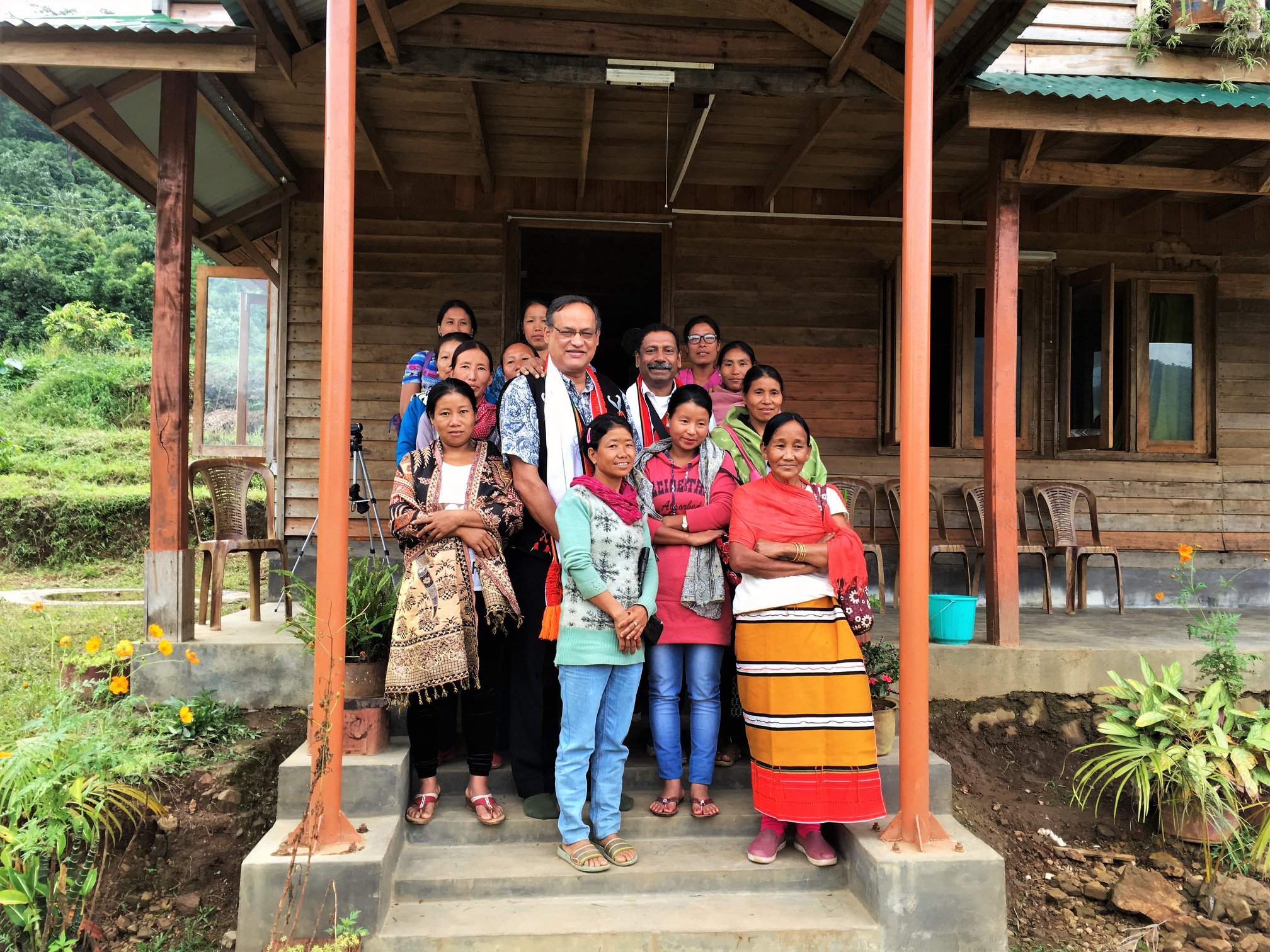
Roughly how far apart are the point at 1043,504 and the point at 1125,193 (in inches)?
97.4

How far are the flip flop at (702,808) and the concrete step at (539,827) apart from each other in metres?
0.02

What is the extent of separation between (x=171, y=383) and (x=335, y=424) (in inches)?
66.0

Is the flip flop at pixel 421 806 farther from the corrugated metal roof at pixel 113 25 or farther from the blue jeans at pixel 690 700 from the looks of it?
the corrugated metal roof at pixel 113 25

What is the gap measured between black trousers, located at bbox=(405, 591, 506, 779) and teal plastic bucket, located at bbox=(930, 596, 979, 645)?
8.48ft

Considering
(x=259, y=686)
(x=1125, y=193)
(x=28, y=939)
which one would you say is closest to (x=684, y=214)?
(x=1125, y=193)

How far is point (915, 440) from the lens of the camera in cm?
318

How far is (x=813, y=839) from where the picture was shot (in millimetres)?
3170

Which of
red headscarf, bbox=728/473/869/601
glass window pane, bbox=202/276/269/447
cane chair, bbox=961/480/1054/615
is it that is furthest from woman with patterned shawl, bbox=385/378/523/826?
glass window pane, bbox=202/276/269/447

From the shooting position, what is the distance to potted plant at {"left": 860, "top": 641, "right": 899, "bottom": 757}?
11.6 ft

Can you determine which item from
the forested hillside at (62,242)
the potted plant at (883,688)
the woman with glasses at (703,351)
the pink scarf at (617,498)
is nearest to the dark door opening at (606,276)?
the woman with glasses at (703,351)

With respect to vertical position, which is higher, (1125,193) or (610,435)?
(1125,193)

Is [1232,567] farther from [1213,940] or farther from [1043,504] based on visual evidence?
[1213,940]

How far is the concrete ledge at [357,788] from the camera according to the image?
10.2 ft

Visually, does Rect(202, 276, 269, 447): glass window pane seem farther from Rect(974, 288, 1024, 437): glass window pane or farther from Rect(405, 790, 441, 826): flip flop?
Rect(405, 790, 441, 826): flip flop
